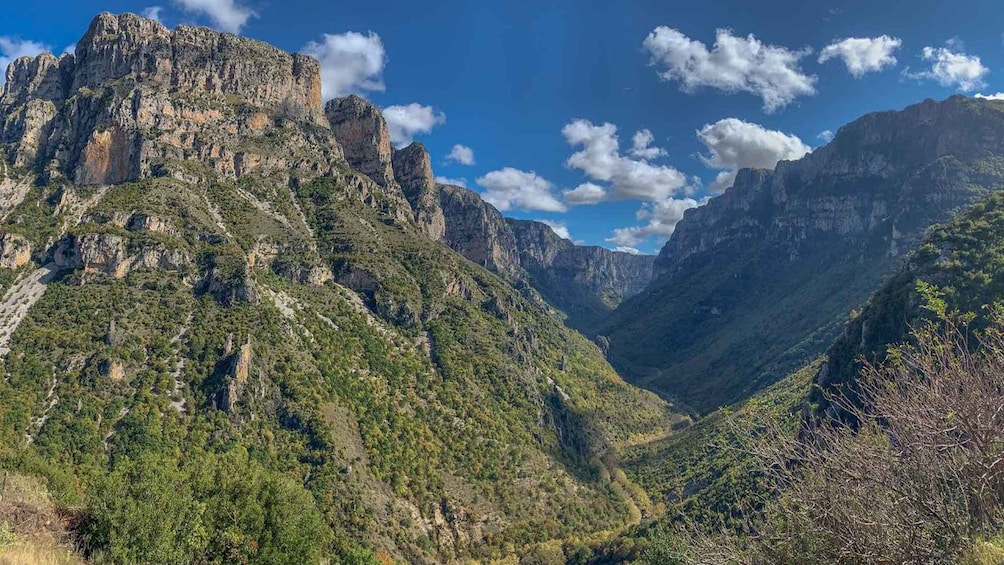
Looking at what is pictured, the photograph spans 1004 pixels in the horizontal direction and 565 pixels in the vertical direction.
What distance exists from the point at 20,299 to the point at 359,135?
387 feet

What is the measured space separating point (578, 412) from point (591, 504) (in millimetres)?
32820

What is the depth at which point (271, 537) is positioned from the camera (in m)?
23.6

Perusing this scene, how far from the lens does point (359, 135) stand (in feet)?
567

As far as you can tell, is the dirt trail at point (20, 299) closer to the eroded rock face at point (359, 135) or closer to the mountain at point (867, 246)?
the eroded rock face at point (359, 135)

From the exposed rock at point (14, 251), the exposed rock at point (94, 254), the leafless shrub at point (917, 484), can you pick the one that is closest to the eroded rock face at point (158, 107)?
the exposed rock at point (14, 251)

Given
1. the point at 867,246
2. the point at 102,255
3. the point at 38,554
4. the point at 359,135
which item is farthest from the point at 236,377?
the point at 867,246

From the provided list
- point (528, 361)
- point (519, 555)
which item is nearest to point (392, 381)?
point (519, 555)

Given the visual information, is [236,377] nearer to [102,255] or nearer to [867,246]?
[102,255]

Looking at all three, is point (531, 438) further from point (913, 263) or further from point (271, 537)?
point (271, 537)

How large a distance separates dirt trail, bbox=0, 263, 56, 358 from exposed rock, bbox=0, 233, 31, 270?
8.05 ft

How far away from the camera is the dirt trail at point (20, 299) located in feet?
203

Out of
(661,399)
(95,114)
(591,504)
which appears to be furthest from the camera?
(661,399)

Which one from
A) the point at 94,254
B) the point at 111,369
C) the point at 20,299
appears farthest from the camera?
the point at 94,254

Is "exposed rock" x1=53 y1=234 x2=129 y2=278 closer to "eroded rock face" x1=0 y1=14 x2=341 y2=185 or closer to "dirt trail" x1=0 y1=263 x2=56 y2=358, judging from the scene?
"dirt trail" x1=0 y1=263 x2=56 y2=358
